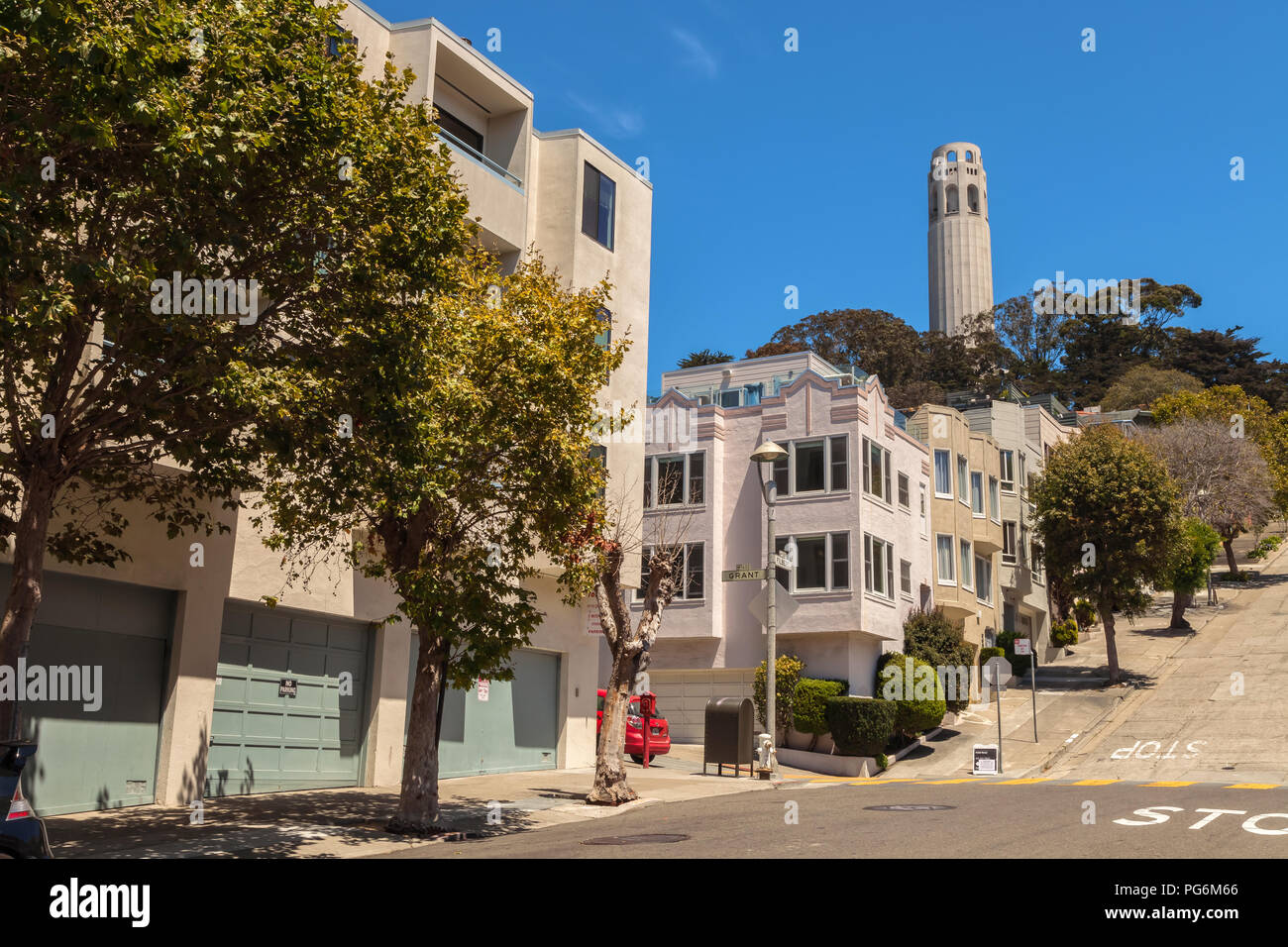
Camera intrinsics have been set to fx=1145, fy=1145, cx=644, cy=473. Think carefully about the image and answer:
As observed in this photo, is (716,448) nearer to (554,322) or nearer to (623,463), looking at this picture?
(623,463)

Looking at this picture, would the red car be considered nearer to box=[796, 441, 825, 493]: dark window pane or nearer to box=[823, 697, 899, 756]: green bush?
box=[823, 697, 899, 756]: green bush

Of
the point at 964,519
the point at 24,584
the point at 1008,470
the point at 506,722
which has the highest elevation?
the point at 1008,470

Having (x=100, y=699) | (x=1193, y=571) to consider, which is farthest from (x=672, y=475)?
(x=1193, y=571)

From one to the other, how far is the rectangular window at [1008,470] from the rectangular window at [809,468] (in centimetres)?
1946

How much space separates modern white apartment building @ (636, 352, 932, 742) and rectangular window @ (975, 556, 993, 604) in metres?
8.85

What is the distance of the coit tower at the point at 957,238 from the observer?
146875mm

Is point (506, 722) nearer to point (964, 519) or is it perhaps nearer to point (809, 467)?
point (809, 467)

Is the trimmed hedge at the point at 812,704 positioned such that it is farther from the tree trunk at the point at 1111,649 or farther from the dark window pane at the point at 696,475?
the tree trunk at the point at 1111,649

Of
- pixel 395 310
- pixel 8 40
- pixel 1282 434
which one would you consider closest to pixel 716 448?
pixel 395 310

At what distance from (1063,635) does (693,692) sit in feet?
79.5

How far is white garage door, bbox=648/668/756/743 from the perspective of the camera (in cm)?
3725

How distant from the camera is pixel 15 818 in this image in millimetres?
7059

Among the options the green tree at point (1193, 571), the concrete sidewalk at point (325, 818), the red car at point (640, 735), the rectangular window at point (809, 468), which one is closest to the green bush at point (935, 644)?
the rectangular window at point (809, 468)

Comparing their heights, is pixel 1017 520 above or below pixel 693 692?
above
